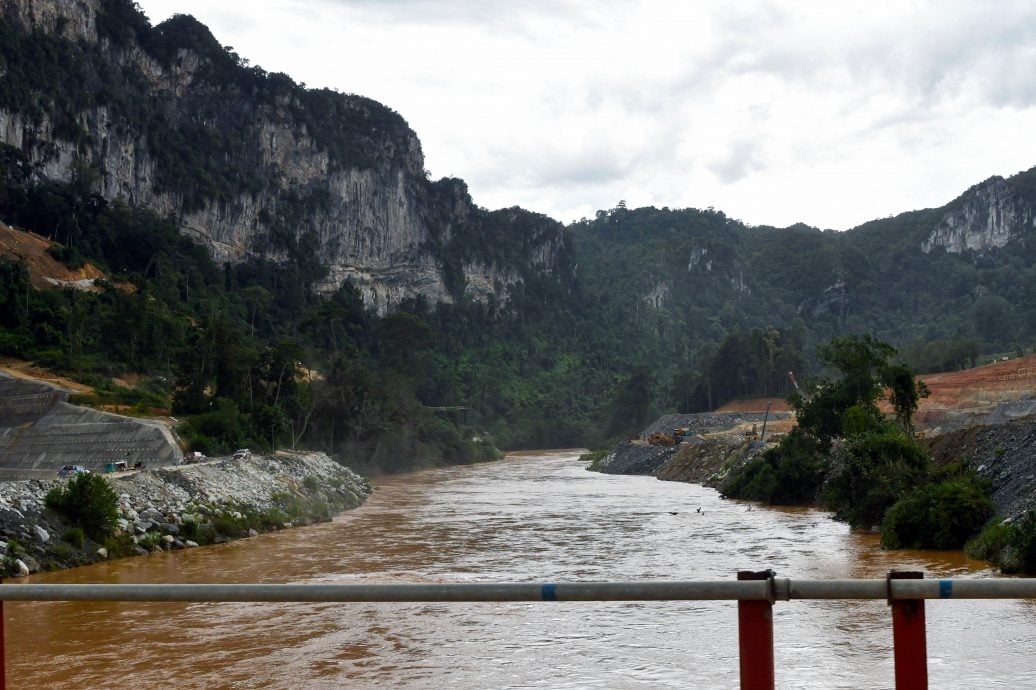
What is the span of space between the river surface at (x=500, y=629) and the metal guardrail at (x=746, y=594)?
23.5ft

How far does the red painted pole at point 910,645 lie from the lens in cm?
368

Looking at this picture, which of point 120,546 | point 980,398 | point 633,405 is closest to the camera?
point 120,546

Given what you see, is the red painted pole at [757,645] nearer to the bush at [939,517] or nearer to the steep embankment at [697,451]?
the bush at [939,517]

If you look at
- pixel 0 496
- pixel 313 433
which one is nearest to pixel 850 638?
pixel 0 496

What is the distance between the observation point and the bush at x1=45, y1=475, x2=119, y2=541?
1055 inches

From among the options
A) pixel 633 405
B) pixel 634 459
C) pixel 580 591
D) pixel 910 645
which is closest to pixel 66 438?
pixel 634 459

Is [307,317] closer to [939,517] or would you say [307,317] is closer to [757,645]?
[939,517]

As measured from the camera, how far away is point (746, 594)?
3701 millimetres

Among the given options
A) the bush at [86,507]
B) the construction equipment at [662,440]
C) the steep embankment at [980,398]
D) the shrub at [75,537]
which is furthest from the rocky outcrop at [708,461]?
the shrub at [75,537]

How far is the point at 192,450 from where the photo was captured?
4884 centimetres

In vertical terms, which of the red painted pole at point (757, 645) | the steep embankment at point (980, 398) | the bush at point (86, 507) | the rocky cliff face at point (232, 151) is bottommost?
the bush at point (86, 507)

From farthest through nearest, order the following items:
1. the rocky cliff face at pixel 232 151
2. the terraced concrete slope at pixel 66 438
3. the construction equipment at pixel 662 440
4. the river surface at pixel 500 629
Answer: the rocky cliff face at pixel 232 151 → the construction equipment at pixel 662 440 → the terraced concrete slope at pixel 66 438 → the river surface at pixel 500 629

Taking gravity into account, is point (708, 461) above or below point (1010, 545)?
above

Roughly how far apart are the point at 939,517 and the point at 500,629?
1495 cm
